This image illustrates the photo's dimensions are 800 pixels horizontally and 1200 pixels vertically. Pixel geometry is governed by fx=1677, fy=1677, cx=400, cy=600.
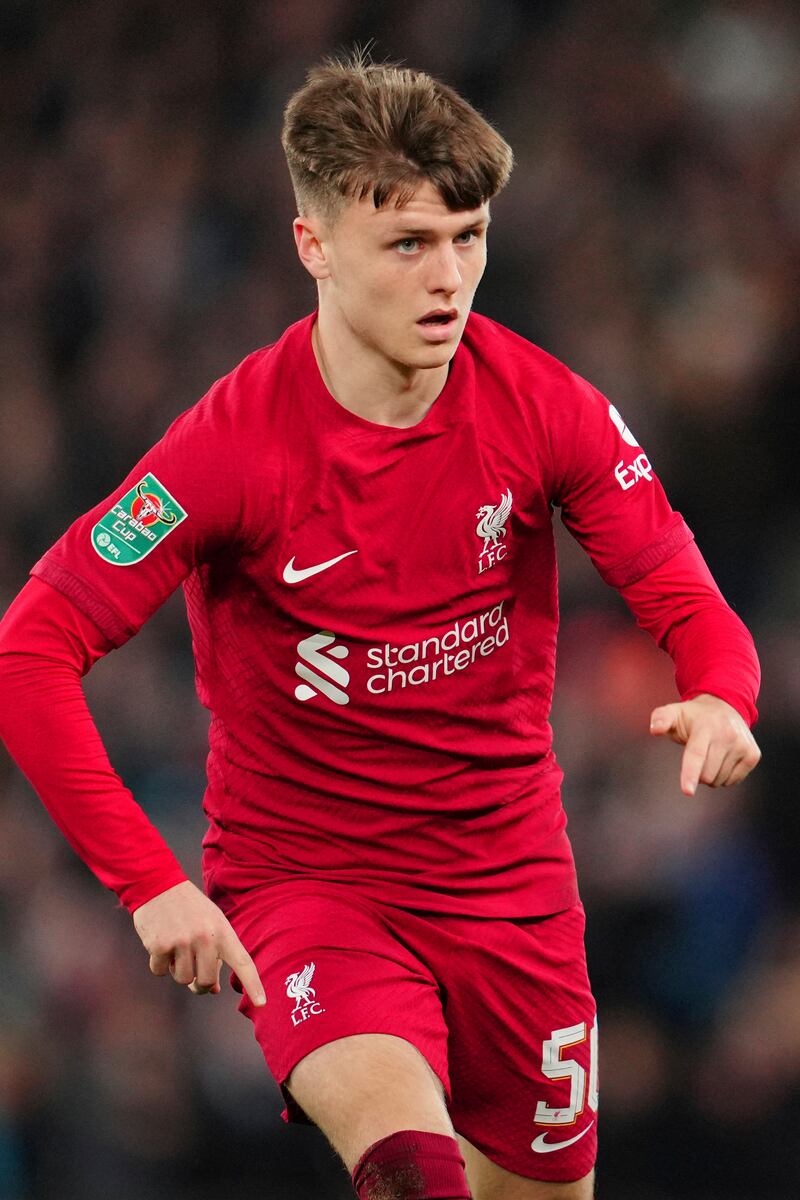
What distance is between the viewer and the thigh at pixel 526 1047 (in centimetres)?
303

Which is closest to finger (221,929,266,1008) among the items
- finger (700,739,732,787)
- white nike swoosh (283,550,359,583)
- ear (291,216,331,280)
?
white nike swoosh (283,550,359,583)

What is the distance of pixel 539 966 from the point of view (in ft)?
10.2

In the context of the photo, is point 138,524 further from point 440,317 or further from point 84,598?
point 440,317

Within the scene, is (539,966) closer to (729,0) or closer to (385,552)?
(385,552)

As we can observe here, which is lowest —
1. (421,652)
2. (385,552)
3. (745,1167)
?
(745,1167)

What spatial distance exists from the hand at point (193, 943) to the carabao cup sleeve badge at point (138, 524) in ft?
1.83

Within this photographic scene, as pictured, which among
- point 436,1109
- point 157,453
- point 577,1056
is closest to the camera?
point 436,1109

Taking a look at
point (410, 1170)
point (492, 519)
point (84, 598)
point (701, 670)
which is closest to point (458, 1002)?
point (410, 1170)

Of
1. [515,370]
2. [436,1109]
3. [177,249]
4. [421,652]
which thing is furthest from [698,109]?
[436,1109]

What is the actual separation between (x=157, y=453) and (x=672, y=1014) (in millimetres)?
2890

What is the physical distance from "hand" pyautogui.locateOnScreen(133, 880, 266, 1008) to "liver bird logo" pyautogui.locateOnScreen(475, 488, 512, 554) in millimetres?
801

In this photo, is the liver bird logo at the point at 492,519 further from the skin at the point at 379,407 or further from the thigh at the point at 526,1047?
the thigh at the point at 526,1047

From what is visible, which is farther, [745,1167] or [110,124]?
[110,124]

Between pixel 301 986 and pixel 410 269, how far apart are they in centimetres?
117
